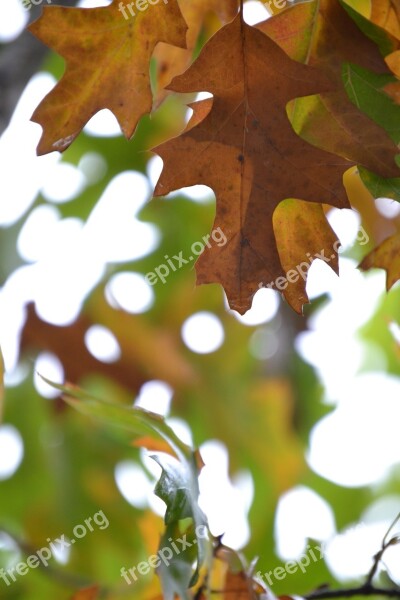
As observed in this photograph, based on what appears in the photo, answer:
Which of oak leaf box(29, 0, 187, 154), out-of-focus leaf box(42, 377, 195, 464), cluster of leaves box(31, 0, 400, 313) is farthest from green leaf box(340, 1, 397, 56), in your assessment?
out-of-focus leaf box(42, 377, 195, 464)

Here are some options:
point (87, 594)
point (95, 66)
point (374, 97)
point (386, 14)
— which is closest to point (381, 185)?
point (374, 97)

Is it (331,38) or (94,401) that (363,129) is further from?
(94,401)

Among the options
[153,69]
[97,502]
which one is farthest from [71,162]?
[97,502]

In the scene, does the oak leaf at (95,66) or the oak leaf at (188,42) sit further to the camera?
the oak leaf at (188,42)

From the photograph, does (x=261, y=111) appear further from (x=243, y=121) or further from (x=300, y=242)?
(x=300, y=242)

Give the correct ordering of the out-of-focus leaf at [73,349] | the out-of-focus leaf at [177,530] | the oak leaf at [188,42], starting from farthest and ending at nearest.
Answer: the out-of-focus leaf at [73,349]
the oak leaf at [188,42]
the out-of-focus leaf at [177,530]

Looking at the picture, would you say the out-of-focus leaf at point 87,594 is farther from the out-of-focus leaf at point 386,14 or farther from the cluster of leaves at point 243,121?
the out-of-focus leaf at point 386,14

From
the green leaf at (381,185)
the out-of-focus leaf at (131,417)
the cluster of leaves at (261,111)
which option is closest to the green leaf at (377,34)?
the cluster of leaves at (261,111)
